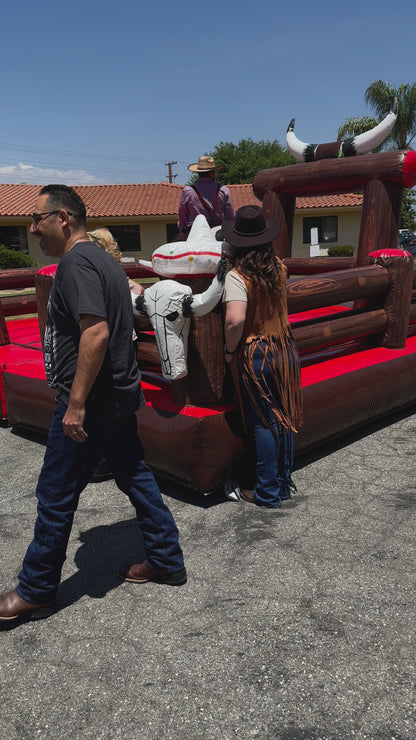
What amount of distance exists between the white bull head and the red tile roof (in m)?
27.2

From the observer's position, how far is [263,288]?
3.18 m

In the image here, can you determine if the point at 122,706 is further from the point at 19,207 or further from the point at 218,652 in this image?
the point at 19,207

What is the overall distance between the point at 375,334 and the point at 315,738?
11.4 feet

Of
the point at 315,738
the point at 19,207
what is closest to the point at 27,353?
the point at 315,738

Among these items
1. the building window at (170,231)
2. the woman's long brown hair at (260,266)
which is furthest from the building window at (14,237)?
the woman's long brown hair at (260,266)

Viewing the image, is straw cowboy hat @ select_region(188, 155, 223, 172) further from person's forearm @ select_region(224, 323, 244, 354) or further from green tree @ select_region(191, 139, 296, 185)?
green tree @ select_region(191, 139, 296, 185)

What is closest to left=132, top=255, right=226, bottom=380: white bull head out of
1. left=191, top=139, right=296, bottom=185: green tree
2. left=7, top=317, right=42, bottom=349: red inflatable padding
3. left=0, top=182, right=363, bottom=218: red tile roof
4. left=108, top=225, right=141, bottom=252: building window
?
left=7, top=317, right=42, bottom=349: red inflatable padding

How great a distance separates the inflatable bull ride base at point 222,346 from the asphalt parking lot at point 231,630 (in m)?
0.41

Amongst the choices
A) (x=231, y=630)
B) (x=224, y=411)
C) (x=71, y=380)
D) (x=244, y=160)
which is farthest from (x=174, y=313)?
(x=244, y=160)

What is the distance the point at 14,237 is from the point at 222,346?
28.4 m

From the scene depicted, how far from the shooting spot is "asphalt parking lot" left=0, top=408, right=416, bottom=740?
1875 mm

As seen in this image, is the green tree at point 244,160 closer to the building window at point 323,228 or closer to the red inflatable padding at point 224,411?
the building window at point 323,228

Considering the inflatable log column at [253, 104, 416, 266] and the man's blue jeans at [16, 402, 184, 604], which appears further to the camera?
the inflatable log column at [253, 104, 416, 266]

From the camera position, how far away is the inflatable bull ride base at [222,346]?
10.6ft
